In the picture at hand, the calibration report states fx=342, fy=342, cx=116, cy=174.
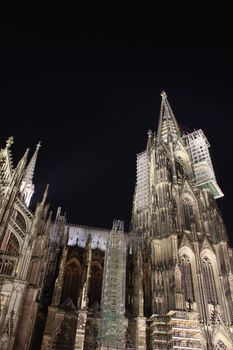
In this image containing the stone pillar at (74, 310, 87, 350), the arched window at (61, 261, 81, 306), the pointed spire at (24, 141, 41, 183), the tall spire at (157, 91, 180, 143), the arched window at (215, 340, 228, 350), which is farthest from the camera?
the tall spire at (157, 91, 180, 143)

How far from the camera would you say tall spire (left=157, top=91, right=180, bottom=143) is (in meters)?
49.8

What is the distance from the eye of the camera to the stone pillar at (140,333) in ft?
93.8

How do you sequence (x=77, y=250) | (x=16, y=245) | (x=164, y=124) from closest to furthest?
(x=16, y=245) < (x=77, y=250) < (x=164, y=124)

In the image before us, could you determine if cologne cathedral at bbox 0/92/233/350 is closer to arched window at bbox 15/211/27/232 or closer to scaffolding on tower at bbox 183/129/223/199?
arched window at bbox 15/211/27/232

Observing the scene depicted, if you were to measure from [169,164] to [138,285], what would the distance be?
16.9 metres

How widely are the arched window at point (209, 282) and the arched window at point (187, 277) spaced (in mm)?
1608

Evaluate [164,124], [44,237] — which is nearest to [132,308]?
[44,237]

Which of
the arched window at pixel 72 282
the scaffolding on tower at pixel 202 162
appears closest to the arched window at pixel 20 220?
the arched window at pixel 72 282

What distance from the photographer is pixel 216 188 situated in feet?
148

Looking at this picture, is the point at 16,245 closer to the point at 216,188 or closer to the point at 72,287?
the point at 72,287

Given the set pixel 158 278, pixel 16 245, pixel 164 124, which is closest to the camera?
pixel 16 245

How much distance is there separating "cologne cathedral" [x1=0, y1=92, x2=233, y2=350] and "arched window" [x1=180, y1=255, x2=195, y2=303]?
10 centimetres

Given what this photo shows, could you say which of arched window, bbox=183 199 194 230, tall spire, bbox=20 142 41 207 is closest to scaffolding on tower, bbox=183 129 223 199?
arched window, bbox=183 199 194 230

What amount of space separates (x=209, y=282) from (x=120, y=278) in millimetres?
8895
